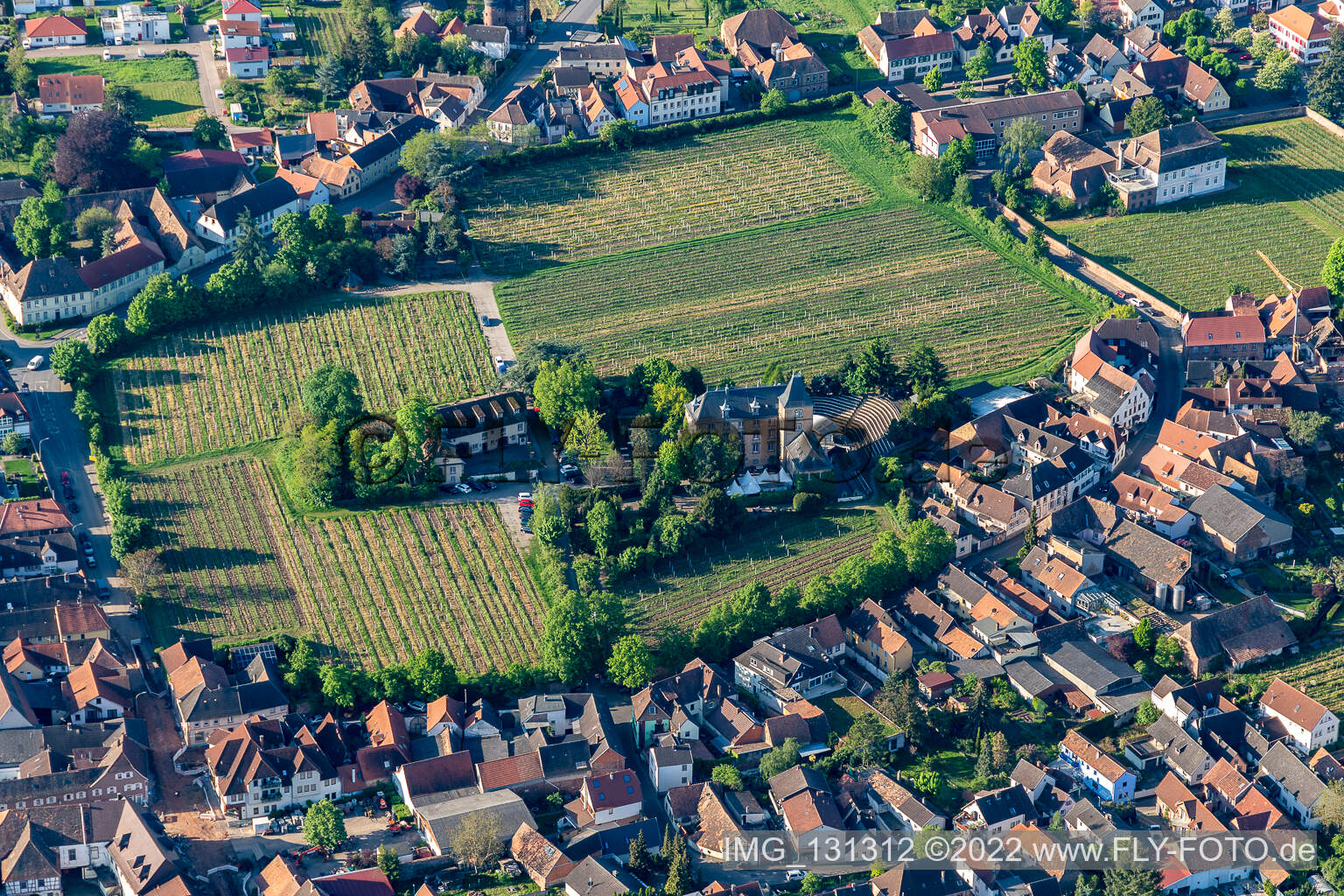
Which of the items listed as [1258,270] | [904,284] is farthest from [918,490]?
[1258,270]

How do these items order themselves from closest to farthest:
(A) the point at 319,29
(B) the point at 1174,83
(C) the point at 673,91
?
1. (C) the point at 673,91
2. (B) the point at 1174,83
3. (A) the point at 319,29

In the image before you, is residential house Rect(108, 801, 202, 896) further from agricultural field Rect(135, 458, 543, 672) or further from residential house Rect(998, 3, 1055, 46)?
residential house Rect(998, 3, 1055, 46)

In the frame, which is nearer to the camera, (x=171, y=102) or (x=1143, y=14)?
(x=171, y=102)

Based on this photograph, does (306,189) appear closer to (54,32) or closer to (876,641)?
(54,32)

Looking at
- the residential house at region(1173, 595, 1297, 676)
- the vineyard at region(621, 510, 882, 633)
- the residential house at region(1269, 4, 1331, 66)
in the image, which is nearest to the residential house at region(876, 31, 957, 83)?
the residential house at region(1269, 4, 1331, 66)

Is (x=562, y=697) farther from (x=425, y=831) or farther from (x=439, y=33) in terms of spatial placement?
(x=439, y=33)

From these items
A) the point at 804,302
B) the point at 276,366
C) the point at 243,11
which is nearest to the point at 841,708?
the point at 804,302

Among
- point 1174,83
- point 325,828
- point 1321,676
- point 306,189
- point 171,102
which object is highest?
point 1174,83
